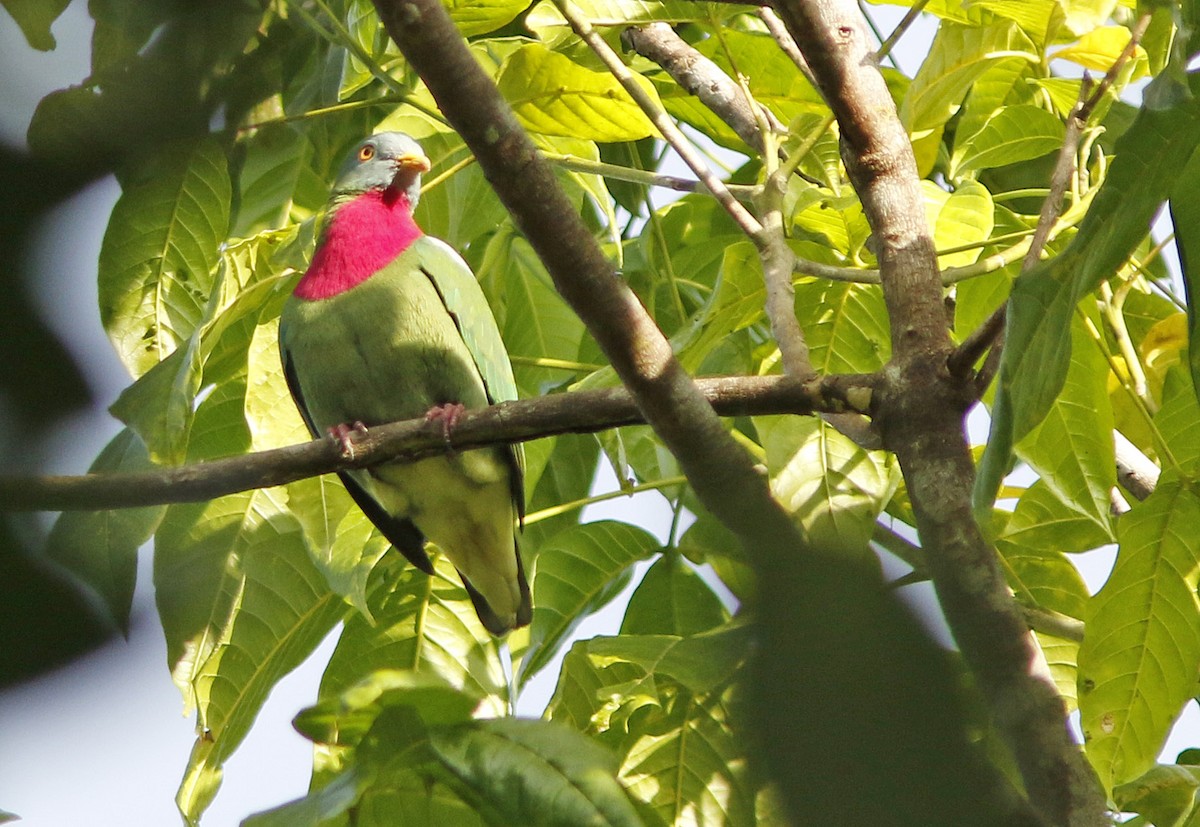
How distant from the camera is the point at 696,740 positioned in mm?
2264

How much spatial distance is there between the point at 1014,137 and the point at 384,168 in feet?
7.60

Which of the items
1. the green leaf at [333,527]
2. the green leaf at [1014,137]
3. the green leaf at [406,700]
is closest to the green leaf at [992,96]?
the green leaf at [1014,137]

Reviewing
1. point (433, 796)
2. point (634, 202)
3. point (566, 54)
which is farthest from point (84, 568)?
point (634, 202)

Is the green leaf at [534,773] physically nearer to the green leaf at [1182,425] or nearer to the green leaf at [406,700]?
the green leaf at [406,700]

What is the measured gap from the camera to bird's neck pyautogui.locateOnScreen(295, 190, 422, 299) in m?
3.98

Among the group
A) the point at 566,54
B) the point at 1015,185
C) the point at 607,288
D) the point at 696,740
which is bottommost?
the point at 696,740

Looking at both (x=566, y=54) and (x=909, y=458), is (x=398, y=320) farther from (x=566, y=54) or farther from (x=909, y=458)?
(x=909, y=458)

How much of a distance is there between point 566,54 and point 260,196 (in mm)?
874

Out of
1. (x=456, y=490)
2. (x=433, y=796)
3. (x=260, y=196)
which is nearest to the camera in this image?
(x=433, y=796)

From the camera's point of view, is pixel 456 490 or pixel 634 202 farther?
pixel 456 490

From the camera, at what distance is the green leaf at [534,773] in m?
0.57

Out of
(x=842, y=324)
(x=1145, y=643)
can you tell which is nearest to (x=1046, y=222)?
(x=1145, y=643)

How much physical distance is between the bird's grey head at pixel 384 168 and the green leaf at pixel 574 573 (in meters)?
1.76

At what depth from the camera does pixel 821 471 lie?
2.51 metres
